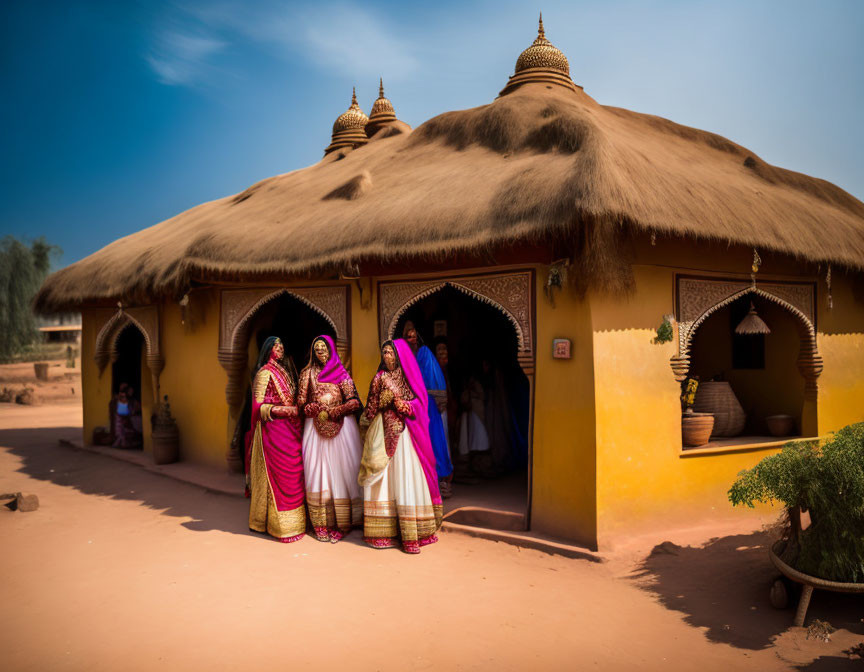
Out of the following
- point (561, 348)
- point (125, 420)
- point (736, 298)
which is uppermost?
point (736, 298)

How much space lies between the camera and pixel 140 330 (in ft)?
30.8

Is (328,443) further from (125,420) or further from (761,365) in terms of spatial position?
(125,420)

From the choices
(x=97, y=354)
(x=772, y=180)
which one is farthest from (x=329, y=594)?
(x=97, y=354)

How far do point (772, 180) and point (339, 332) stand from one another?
5439 millimetres

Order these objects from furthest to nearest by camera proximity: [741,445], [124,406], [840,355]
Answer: [124,406], [840,355], [741,445]

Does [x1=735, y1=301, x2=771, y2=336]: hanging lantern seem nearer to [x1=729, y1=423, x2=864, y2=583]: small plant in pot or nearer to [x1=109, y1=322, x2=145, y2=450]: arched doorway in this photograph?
[x1=729, y1=423, x2=864, y2=583]: small plant in pot

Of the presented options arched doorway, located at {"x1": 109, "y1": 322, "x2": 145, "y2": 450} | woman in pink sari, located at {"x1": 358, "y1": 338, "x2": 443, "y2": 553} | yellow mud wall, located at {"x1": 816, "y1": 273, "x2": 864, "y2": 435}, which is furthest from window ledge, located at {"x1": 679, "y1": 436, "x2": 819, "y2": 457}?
arched doorway, located at {"x1": 109, "y1": 322, "x2": 145, "y2": 450}

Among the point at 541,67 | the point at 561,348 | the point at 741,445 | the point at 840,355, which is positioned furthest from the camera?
the point at 541,67

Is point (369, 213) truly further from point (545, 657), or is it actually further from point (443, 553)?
point (545, 657)

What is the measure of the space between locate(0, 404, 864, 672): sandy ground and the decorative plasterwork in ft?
6.33

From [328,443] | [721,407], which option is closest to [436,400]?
[328,443]

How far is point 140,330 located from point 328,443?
207 inches

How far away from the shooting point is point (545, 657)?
11.6ft

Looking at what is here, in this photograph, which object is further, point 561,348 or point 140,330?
point 140,330
